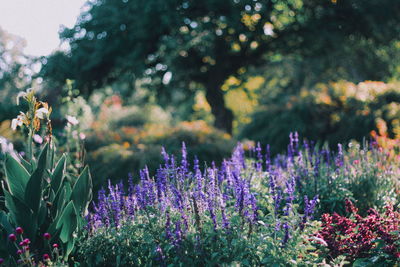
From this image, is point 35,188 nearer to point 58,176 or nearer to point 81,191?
point 58,176

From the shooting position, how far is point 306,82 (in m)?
14.3

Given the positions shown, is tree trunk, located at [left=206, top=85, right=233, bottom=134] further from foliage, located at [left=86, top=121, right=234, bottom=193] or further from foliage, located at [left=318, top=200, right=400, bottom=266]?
foliage, located at [left=318, top=200, right=400, bottom=266]

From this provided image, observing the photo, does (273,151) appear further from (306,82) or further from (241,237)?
(306,82)

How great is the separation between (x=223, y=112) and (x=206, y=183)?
731cm

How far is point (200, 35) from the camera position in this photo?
781 centimetres

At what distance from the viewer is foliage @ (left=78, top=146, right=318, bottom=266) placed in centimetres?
283

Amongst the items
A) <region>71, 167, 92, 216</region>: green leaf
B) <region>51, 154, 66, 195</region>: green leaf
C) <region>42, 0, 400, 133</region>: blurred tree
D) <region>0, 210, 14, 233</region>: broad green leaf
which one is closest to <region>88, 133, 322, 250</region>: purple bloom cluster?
<region>71, 167, 92, 216</region>: green leaf

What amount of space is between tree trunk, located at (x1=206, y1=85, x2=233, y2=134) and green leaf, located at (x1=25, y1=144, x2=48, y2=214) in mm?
7249

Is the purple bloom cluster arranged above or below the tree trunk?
below

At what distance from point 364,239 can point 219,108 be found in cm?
738

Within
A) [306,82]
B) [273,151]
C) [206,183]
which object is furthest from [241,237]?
[306,82]

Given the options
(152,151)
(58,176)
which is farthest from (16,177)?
(152,151)

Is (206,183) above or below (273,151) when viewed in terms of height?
below

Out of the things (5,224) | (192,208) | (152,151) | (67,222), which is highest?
(152,151)
